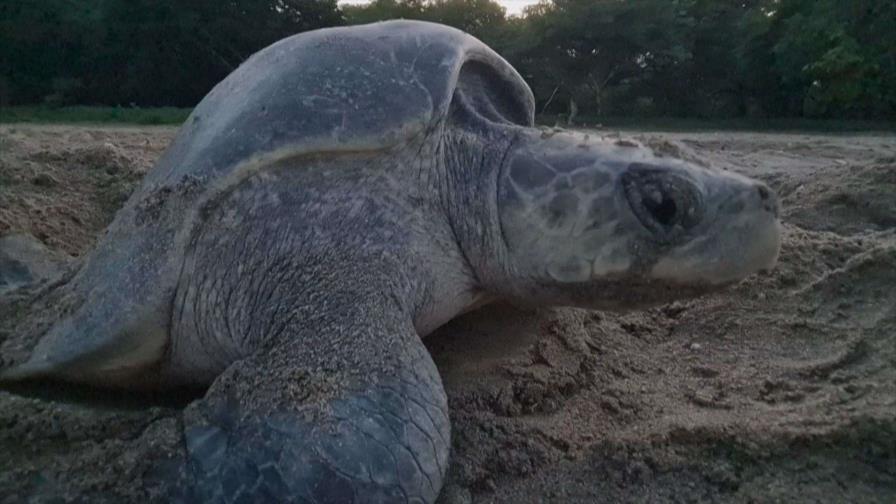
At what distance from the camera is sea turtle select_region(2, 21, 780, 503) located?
4.25ft

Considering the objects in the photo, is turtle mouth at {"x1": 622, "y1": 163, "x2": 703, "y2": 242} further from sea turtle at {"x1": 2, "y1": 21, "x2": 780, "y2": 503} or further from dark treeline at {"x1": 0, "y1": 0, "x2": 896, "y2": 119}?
dark treeline at {"x1": 0, "y1": 0, "x2": 896, "y2": 119}

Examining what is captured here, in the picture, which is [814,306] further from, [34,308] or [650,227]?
[34,308]

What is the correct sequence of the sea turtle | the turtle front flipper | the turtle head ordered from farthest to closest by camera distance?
the turtle head
the sea turtle
the turtle front flipper

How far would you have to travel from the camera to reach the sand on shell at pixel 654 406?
118 centimetres

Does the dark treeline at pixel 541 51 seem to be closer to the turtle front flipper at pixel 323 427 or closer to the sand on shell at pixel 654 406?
the sand on shell at pixel 654 406

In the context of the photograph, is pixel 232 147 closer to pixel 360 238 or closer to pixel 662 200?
pixel 360 238

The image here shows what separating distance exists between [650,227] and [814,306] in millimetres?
753

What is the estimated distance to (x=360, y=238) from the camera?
1486 millimetres

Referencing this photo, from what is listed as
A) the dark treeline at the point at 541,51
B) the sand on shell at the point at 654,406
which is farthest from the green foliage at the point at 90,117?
the sand on shell at the point at 654,406

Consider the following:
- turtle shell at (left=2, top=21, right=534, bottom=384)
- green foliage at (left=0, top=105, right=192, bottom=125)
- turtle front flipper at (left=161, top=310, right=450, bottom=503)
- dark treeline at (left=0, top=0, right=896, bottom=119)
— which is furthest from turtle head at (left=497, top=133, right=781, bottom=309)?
dark treeline at (left=0, top=0, right=896, bottom=119)

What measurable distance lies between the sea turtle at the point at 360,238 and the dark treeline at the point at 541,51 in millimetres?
12318

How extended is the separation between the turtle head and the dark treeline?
12377 mm

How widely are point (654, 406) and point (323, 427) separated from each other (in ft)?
2.45

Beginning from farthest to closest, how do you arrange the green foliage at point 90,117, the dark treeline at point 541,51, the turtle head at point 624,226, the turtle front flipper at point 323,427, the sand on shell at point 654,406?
the dark treeline at point 541,51 → the green foliage at point 90,117 → the turtle head at point 624,226 → the sand on shell at point 654,406 → the turtle front flipper at point 323,427
